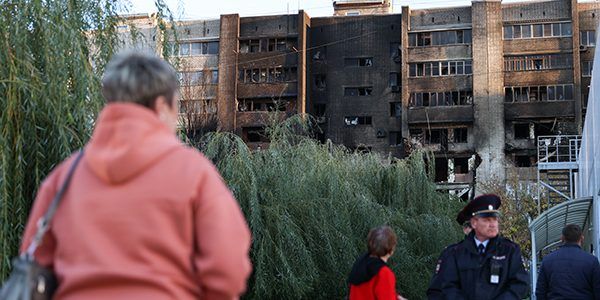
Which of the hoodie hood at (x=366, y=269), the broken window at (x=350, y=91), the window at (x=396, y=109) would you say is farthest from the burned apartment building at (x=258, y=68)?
the hoodie hood at (x=366, y=269)

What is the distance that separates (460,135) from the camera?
66938 mm

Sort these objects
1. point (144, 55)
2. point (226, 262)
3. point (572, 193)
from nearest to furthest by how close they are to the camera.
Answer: point (226, 262) → point (144, 55) → point (572, 193)

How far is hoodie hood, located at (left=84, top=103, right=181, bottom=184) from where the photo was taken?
3.26 metres

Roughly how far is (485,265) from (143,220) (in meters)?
5.44

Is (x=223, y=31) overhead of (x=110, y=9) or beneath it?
overhead

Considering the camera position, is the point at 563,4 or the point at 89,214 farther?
the point at 563,4

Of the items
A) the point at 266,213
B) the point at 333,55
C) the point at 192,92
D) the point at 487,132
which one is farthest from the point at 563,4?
the point at 266,213

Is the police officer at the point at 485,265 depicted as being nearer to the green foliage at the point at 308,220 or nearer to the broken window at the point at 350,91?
the green foliage at the point at 308,220

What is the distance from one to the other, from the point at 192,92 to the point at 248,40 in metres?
6.18

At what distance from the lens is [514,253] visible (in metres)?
8.07

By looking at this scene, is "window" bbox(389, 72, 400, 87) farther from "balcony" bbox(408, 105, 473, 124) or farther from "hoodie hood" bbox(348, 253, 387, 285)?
"hoodie hood" bbox(348, 253, 387, 285)

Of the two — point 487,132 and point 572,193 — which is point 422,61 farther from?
point 572,193

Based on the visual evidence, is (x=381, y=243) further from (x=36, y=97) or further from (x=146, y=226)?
(x=146, y=226)

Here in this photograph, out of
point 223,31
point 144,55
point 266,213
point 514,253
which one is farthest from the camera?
point 223,31
